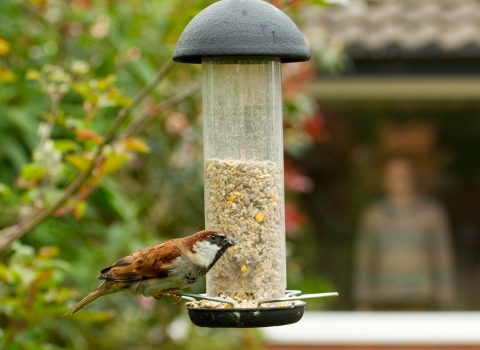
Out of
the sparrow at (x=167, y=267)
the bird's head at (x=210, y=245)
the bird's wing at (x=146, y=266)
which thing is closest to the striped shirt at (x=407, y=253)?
the sparrow at (x=167, y=267)

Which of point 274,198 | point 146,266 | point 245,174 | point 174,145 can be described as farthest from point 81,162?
point 174,145

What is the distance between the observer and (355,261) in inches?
439

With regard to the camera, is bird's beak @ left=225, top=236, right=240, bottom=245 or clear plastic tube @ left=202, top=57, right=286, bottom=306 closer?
bird's beak @ left=225, top=236, right=240, bottom=245

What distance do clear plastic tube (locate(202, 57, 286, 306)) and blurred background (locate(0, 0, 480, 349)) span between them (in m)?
0.42

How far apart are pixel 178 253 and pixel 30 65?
8.55 ft

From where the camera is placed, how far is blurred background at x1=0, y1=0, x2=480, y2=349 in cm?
462

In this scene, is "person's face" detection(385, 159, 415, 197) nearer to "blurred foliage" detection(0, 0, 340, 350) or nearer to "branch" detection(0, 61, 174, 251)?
"blurred foliage" detection(0, 0, 340, 350)

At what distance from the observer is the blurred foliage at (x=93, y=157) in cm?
442

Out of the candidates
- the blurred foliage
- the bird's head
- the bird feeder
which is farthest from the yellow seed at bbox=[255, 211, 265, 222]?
the blurred foliage

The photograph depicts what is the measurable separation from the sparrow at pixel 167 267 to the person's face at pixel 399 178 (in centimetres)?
715

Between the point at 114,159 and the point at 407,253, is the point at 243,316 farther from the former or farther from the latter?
the point at 407,253

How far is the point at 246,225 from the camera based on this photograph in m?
4.17

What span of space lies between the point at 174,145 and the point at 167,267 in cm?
414

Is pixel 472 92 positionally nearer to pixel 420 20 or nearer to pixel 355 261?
pixel 420 20
